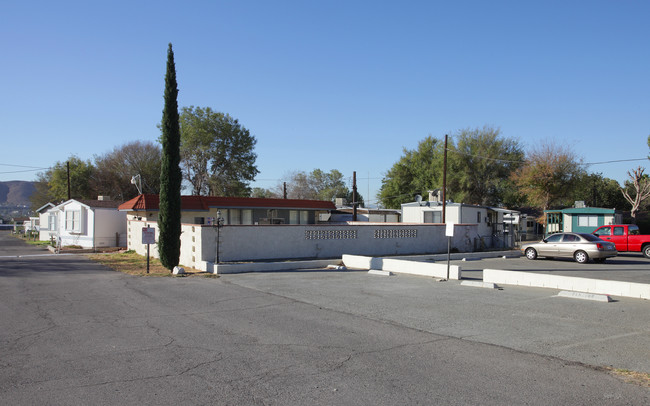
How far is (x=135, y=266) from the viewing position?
19672 mm

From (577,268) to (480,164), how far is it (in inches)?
1366

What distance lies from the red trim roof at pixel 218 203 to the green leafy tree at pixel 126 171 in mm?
23025

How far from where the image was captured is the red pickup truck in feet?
80.5

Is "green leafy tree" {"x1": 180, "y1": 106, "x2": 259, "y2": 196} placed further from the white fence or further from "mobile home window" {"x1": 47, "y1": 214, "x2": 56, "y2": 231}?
the white fence

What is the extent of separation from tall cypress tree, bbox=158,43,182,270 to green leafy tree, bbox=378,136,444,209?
4252 centimetres

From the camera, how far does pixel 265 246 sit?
20.8 m

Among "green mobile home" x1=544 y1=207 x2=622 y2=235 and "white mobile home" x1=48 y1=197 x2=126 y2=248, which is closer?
"white mobile home" x1=48 y1=197 x2=126 y2=248

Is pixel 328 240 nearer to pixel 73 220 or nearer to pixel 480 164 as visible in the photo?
pixel 73 220

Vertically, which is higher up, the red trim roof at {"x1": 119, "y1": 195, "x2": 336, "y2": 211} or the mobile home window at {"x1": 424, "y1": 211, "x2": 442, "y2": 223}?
the red trim roof at {"x1": 119, "y1": 195, "x2": 336, "y2": 211}

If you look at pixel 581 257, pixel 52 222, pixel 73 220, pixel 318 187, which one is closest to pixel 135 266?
pixel 73 220

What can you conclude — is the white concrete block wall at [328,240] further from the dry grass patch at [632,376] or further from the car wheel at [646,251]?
the dry grass patch at [632,376]

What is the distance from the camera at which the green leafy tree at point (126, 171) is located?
180 feet

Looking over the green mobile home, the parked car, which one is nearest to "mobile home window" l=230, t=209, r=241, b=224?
the parked car

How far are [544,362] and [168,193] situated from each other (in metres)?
14.8
